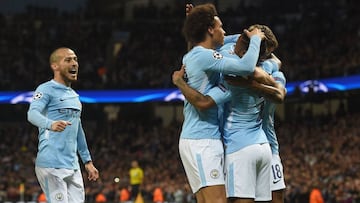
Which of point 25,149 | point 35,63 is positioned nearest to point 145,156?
point 25,149

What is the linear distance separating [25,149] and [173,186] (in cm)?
893

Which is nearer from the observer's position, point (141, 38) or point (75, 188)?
point (75, 188)

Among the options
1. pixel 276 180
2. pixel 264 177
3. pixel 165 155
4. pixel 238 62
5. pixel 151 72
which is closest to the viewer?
pixel 238 62

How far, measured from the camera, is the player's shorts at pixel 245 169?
5965 mm

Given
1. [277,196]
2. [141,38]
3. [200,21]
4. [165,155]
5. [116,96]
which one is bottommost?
[165,155]

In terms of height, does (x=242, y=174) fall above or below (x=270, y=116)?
below

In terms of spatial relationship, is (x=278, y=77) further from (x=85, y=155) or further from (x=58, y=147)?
(x=85, y=155)

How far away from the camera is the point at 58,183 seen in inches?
305

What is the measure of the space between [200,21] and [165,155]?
22931 millimetres

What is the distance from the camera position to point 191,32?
605 centimetres

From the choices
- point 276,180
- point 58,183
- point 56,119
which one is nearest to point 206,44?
point 276,180

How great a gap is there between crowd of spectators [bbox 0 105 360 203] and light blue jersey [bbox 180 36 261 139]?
1298 cm

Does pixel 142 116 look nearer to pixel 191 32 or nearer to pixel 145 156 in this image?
pixel 145 156

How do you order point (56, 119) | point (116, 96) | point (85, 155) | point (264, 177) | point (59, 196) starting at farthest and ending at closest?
point (116, 96) < point (85, 155) < point (56, 119) < point (59, 196) < point (264, 177)
